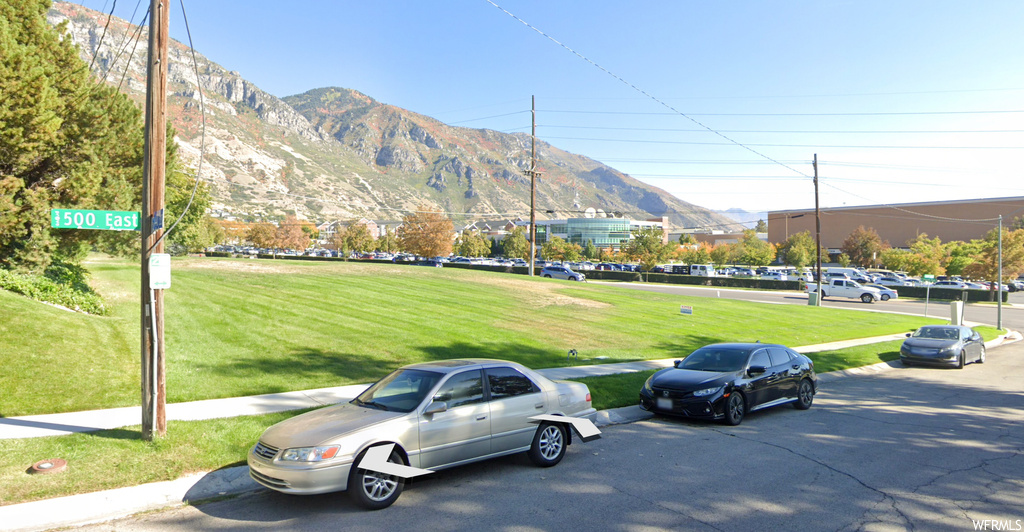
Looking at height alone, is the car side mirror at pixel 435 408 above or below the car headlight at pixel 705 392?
above

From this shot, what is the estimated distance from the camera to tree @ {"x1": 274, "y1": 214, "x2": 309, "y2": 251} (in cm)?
9481

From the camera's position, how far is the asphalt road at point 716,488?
19.4 feet

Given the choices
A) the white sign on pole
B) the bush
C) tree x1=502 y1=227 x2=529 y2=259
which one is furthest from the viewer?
tree x1=502 y1=227 x2=529 y2=259

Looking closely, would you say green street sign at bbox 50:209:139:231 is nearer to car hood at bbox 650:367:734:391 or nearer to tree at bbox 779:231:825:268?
car hood at bbox 650:367:734:391

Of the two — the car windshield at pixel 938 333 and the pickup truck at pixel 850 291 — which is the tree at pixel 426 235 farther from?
the car windshield at pixel 938 333

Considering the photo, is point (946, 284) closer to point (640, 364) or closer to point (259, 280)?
point (640, 364)

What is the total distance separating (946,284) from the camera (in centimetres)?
6147

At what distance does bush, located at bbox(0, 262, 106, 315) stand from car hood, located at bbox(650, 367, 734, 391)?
558 inches

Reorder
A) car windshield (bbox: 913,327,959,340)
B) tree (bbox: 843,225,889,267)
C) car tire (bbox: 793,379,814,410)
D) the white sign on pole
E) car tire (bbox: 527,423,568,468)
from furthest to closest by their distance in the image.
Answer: tree (bbox: 843,225,889,267) → car windshield (bbox: 913,327,959,340) → car tire (bbox: 793,379,814,410) → car tire (bbox: 527,423,568,468) → the white sign on pole

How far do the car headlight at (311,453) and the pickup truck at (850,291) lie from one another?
1833 inches

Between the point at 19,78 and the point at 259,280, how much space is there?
43.8ft

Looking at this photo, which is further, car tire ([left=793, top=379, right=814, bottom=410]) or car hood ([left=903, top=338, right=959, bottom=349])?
car hood ([left=903, top=338, right=959, bottom=349])

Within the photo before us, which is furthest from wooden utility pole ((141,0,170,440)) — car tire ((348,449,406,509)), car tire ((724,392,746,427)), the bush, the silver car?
the bush

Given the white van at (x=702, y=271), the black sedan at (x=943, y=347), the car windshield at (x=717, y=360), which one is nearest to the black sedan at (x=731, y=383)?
the car windshield at (x=717, y=360)
